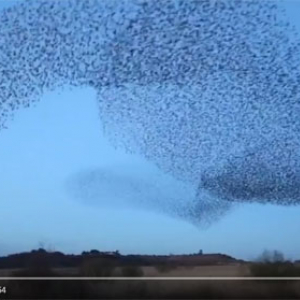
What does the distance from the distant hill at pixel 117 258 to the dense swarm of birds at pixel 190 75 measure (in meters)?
0.21

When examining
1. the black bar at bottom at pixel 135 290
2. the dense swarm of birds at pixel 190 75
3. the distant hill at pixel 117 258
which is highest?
the dense swarm of birds at pixel 190 75

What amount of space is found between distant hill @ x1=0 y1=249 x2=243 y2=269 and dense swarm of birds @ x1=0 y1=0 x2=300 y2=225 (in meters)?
0.21

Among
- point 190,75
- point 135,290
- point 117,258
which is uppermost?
point 190,75

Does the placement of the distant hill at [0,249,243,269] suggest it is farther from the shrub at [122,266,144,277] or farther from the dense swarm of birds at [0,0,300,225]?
the dense swarm of birds at [0,0,300,225]

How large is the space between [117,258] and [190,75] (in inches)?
31.7

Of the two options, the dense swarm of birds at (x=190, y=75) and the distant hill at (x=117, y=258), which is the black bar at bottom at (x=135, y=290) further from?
the dense swarm of birds at (x=190, y=75)

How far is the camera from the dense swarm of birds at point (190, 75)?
2.17 metres

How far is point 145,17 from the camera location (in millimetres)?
2176

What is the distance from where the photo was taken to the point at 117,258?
83.5 inches

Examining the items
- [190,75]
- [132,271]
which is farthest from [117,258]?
[190,75]

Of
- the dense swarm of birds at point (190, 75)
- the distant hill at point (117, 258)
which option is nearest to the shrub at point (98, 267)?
the distant hill at point (117, 258)

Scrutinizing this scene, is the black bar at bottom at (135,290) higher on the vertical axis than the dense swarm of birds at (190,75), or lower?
lower

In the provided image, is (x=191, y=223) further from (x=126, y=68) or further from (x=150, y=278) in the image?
(x=126, y=68)

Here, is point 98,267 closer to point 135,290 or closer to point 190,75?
point 135,290
